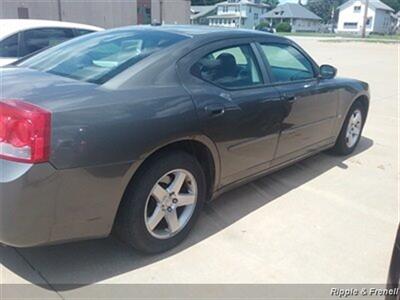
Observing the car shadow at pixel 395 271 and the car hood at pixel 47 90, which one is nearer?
the car shadow at pixel 395 271

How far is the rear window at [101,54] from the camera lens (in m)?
2.93

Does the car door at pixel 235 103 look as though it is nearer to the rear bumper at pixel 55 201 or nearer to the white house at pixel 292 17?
the rear bumper at pixel 55 201

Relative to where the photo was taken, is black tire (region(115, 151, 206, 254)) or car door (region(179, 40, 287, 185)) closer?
black tire (region(115, 151, 206, 254))

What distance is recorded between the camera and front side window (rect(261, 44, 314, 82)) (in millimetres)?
3926

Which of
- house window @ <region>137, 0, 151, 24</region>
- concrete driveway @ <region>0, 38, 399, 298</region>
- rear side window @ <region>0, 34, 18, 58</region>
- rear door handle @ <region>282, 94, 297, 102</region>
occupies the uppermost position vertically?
house window @ <region>137, 0, 151, 24</region>

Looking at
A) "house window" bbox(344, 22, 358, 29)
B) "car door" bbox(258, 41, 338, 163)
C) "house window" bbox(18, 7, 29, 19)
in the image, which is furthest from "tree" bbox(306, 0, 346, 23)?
"car door" bbox(258, 41, 338, 163)

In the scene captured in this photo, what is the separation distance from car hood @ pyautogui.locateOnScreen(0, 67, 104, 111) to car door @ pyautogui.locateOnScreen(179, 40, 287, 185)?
2.45ft

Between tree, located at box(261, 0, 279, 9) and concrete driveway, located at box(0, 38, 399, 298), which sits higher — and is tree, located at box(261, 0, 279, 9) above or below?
above

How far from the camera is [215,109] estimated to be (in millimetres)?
3102

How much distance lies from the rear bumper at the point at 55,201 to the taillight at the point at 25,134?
5cm

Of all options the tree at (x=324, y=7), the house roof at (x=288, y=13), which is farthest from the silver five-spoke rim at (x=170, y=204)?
the tree at (x=324, y=7)

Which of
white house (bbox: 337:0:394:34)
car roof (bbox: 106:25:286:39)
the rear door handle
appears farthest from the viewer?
white house (bbox: 337:0:394:34)

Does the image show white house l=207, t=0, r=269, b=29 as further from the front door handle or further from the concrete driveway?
the front door handle

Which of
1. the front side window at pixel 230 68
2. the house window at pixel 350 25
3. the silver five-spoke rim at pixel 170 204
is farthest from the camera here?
the house window at pixel 350 25
